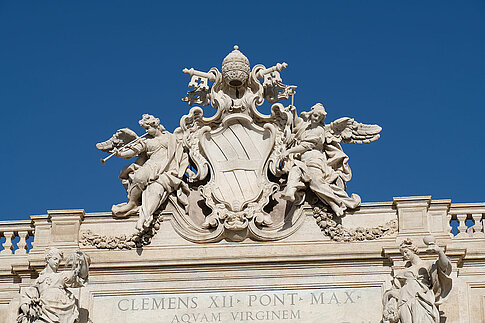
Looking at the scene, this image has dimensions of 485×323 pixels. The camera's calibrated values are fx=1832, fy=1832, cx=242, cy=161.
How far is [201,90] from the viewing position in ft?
101

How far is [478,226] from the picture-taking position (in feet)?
95.9

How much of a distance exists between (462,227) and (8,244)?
7351 mm

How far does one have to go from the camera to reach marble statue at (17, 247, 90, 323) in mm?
28203

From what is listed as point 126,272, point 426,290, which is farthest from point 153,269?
point 426,290

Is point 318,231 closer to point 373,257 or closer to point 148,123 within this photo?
point 373,257

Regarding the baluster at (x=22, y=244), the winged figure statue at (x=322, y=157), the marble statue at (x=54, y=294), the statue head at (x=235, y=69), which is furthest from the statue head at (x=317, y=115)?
the baluster at (x=22, y=244)

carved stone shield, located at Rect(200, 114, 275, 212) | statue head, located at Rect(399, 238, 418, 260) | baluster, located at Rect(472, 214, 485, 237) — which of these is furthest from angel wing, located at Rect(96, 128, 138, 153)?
baluster, located at Rect(472, 214, 485, 237)

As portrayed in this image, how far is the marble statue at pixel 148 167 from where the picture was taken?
2961 cm

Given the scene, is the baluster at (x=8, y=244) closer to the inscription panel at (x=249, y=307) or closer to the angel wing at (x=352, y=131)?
the inscription panel at (x=249, y=307)

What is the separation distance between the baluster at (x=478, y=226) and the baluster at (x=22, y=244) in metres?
7.25

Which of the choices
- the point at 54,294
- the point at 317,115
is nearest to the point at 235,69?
the point at 317,115

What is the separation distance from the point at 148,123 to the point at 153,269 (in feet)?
8.67

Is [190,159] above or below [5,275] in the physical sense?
above

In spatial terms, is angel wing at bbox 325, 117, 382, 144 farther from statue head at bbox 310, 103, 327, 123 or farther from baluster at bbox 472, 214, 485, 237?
baluster at bbox 472, 214, 485, 237
